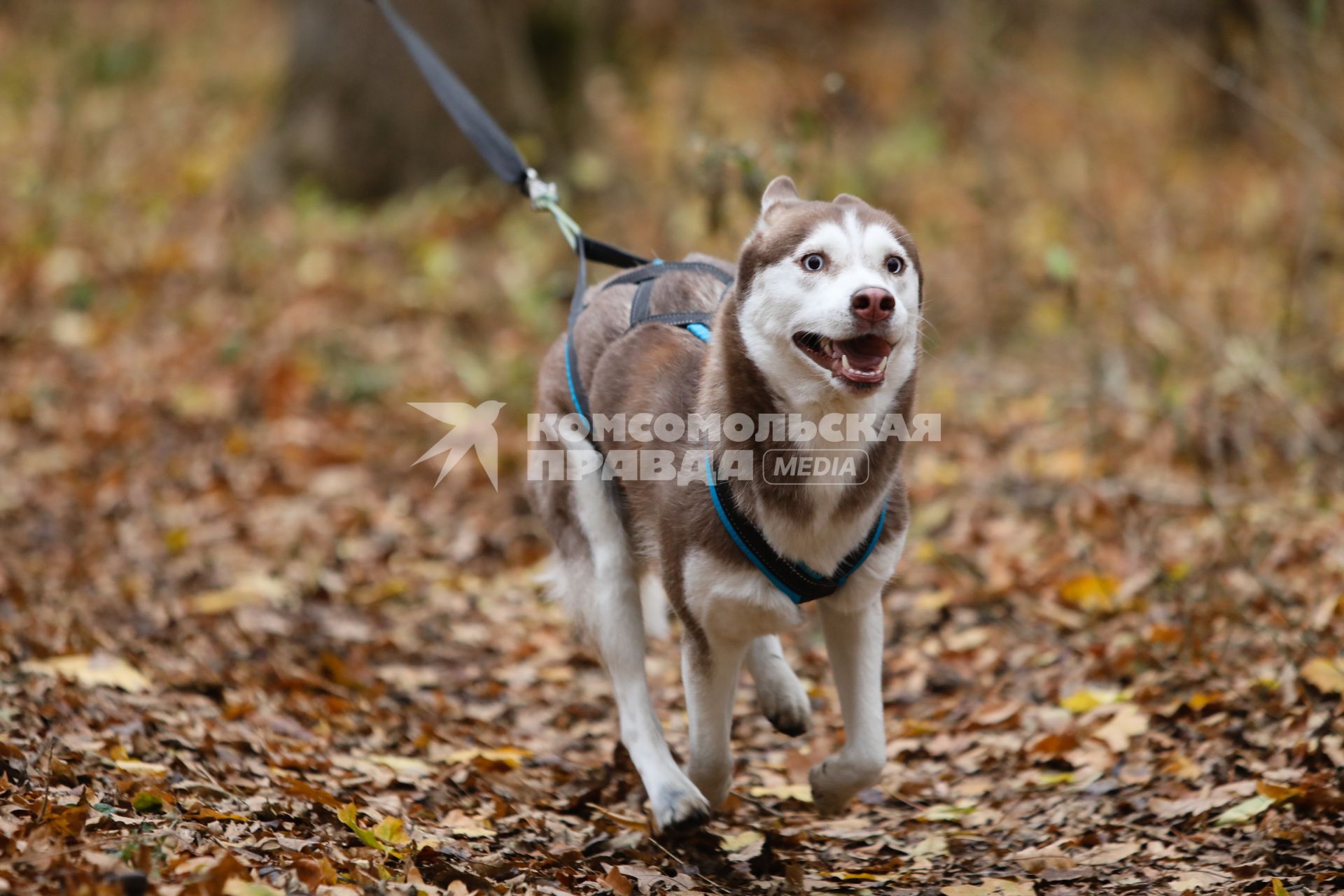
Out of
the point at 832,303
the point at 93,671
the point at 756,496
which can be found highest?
the point at 832,303

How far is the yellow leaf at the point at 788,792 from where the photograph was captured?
4.35 m

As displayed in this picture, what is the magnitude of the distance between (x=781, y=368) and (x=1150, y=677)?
2.16 m

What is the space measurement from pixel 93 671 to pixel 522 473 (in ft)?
10.8

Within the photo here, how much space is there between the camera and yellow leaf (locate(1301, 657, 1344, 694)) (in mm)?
4172

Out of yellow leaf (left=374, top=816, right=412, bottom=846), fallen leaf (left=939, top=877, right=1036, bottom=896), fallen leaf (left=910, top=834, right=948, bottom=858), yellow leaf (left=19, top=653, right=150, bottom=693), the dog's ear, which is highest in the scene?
the dog's ear

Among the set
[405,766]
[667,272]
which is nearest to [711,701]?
[405,766]

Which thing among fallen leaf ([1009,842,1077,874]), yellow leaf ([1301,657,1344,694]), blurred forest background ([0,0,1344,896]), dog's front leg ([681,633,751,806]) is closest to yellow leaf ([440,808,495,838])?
blurred forest background ([0,0,1344,896])

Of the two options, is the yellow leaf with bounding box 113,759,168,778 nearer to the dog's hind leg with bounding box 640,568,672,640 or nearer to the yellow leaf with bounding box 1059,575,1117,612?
the dog's hind leg with bounding box 640,568,672,640

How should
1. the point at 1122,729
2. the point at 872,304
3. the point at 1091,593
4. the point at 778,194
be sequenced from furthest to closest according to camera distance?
the point at 1091,593, the point at 1122,729, the point at 778,194, the point at 872,304

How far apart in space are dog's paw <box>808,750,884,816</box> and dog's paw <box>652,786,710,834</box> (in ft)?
1.11

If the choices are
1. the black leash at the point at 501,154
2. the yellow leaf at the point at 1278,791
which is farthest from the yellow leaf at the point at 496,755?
the yellow leaf at the point at 1278,791

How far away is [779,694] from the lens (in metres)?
4.19

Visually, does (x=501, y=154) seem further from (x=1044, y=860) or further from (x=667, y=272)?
(x=1044, y=860)

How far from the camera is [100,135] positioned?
1284 cm
